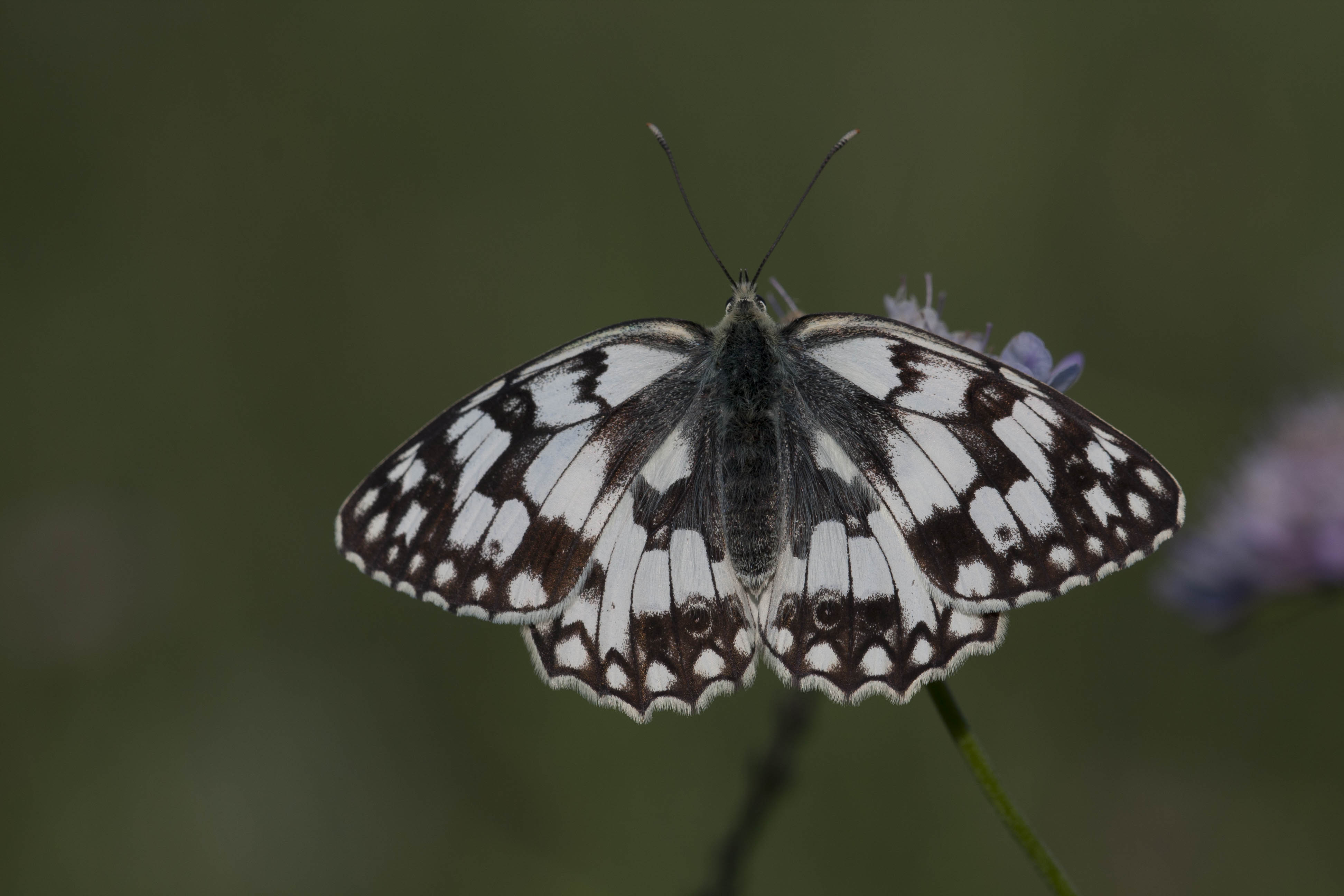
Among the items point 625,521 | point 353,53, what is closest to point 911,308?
point 625,521

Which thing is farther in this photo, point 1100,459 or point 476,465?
point 476,465

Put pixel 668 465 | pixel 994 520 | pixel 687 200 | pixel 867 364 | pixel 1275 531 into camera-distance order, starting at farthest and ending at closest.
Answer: pixel 1275 531
pixel 687 200
pixel 668 465
pixel 867 364
pixel 994 520

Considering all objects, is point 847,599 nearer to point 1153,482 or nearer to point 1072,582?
point 1072,582

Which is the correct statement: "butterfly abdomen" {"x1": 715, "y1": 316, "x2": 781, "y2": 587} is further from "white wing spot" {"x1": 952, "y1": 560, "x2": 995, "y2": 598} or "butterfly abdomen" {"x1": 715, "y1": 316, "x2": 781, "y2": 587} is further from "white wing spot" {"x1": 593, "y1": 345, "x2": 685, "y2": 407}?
"white wing spot" {"x1": 952, "y1": 560, "x2": 995, "y2": 598}

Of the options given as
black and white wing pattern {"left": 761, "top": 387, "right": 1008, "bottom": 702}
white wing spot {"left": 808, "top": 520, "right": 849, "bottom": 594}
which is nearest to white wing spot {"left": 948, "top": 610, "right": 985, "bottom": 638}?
black and white wing pattern {"left": 761, "top": 387, "right": 1008, "bottom": 702}

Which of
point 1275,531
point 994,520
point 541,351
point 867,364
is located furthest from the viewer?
point 541,351

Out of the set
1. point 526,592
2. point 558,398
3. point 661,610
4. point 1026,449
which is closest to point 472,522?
point 526,592

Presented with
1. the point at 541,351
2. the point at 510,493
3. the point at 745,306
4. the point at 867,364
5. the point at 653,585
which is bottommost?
the point at 653,585
